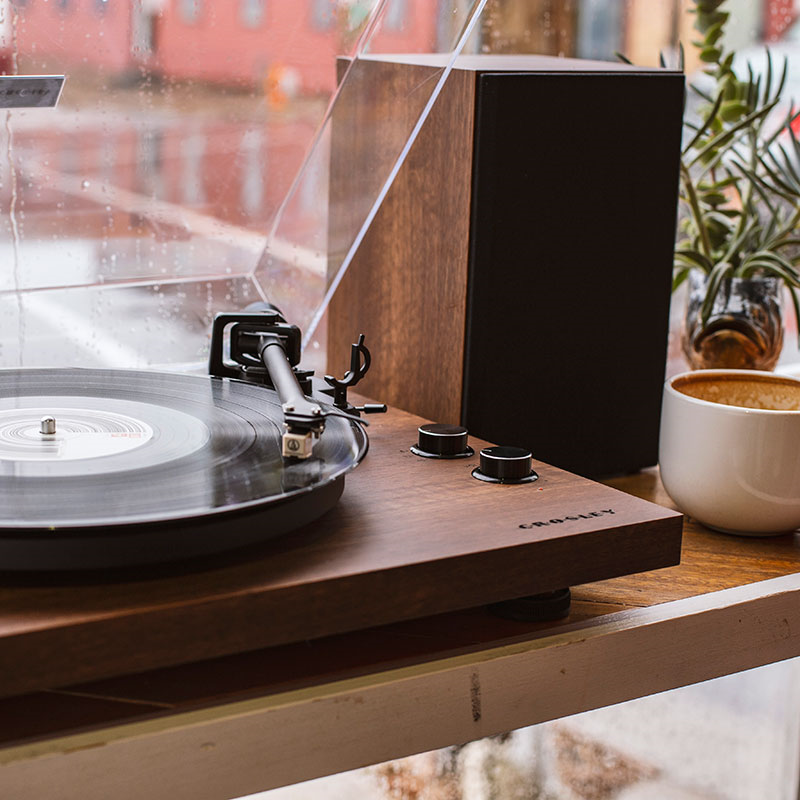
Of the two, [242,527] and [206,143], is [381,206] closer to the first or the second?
[206,143]

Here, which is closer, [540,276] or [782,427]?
[782,427]

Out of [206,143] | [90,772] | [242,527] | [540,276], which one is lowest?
[90,772]

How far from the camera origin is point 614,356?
109 cm

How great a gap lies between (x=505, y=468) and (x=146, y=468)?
0.26m

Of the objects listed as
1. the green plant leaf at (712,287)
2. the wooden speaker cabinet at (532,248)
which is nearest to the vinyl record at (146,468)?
the wooden speaker cabinet at (532,248)

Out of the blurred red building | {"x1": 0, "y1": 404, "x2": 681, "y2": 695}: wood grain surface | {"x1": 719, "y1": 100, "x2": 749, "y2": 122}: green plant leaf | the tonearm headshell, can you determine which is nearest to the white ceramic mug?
{"x1": 0, "y1": 404, "x2": 681, "y2": 695}: wood grain surface

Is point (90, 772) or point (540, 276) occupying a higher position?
point (540, 276)

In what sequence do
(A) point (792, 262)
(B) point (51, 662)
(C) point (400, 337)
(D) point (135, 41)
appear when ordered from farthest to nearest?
(A) point (792, 262), (C) point (400, 337), (D) point (135, 41), (B) point (51, 662)

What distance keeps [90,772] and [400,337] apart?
576 mm

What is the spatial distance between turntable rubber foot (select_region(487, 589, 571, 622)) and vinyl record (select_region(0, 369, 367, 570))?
0.15m

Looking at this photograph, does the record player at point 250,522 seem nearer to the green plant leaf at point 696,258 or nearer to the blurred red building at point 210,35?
the blurred red building at point 210,35

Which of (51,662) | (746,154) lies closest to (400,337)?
A: (51,662)

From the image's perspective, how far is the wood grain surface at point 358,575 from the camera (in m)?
0.60

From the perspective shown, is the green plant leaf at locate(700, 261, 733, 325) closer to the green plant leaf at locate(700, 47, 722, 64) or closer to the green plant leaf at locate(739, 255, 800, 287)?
the green plant leaf at locate(739, 255, 800, 287)
